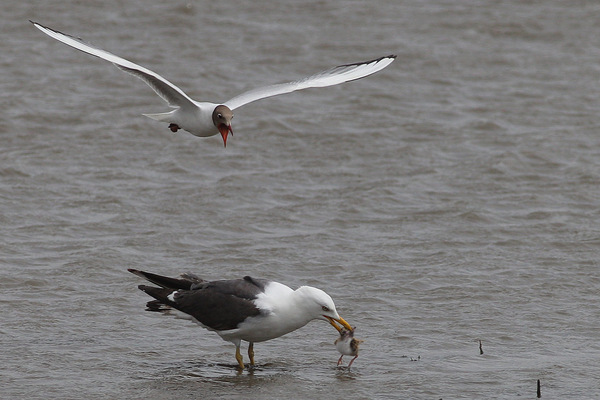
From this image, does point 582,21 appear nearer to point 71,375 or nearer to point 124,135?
point 124,135

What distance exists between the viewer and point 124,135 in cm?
1336

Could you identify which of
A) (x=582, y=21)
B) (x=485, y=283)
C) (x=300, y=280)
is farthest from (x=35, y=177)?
(x=582, y=21)

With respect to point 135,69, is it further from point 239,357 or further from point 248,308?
point 239,357

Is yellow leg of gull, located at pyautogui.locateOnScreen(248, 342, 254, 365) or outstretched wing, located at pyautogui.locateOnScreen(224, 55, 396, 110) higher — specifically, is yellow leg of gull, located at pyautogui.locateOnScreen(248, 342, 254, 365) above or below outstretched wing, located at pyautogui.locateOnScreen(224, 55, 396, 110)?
below

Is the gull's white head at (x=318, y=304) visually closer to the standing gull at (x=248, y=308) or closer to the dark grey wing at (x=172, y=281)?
the standing gull at (x=248, y=308)

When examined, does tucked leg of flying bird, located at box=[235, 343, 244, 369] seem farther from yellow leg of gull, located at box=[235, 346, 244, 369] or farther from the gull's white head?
the gull's white head

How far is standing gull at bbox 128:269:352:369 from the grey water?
25 centimetres

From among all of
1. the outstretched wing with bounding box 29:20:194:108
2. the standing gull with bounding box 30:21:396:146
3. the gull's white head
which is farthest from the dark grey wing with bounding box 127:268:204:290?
the outstretched wing with bounding box 29:20:194:108

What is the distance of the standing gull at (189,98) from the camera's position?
7477 mm

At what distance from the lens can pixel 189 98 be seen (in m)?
8.33

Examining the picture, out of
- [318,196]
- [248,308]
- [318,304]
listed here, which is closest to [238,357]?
[248,308]

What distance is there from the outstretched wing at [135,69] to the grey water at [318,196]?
163 cm

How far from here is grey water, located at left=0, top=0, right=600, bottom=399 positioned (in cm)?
739

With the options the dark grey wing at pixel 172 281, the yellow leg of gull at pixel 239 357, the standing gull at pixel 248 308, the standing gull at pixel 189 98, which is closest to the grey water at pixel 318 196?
the yellow leg of gull at pixel 239 357
